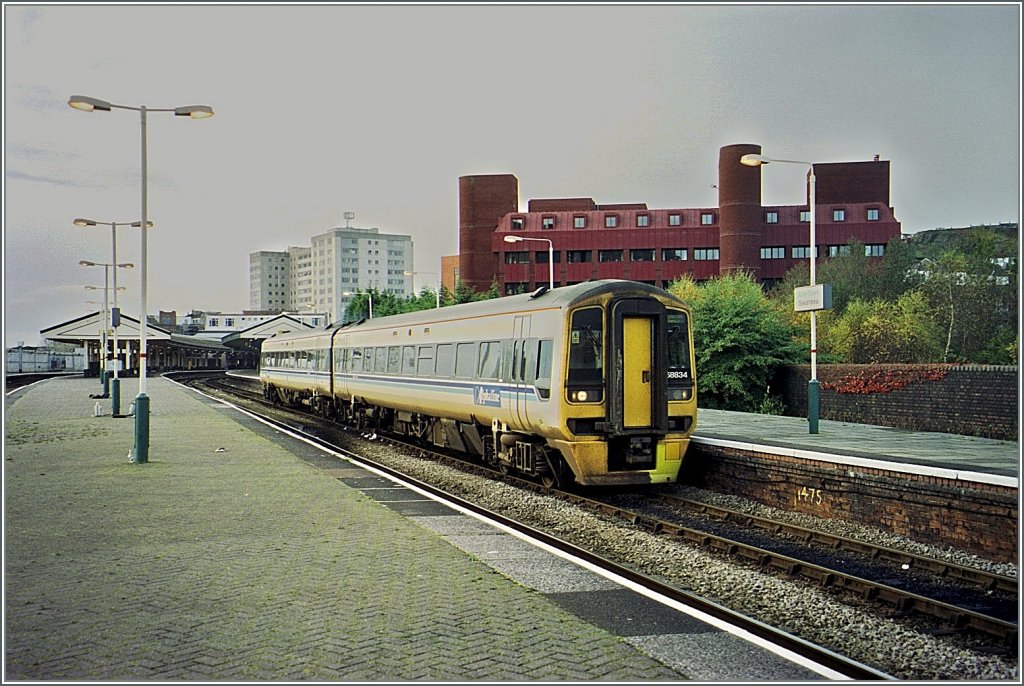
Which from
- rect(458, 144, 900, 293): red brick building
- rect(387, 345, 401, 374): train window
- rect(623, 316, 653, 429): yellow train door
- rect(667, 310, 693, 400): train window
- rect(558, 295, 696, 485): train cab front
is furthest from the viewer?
rect(458, 144, 900, 293): red brick building

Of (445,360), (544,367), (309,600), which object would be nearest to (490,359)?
(544,367)

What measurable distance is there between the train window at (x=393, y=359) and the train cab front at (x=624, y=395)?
9518 millimetres

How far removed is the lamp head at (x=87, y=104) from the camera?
1648 centimetres

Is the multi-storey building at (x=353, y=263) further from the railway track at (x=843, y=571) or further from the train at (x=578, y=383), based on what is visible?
the railway track at (x=843, y=571)

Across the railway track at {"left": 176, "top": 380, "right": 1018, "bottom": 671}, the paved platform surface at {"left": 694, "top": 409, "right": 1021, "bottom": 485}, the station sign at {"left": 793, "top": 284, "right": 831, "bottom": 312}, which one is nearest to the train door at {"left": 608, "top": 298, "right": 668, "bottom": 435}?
the railway track at {"left": 176, "top": 380, "right": 1018, "bottom": 671}

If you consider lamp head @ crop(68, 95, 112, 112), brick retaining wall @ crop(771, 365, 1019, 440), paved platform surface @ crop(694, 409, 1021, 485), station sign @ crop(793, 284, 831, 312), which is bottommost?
paved platform surface @ crop(694, 409, 1021, 485)

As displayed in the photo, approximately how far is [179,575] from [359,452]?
12.6 m

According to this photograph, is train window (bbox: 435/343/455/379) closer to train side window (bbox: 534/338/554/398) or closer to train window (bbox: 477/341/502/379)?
train window (bbox: 477/341/502/379)

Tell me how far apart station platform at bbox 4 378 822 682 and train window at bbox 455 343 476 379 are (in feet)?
12.1

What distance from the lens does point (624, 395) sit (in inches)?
538

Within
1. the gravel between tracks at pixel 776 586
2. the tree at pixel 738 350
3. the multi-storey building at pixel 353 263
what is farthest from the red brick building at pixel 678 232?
the multi-storey building at pixel 353 263

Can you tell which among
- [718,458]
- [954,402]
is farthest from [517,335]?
[954,402]

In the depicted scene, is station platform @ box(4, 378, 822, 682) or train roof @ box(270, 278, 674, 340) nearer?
station platform @ box(4, 378, 822, 682)

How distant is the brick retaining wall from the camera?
66.7 feet
